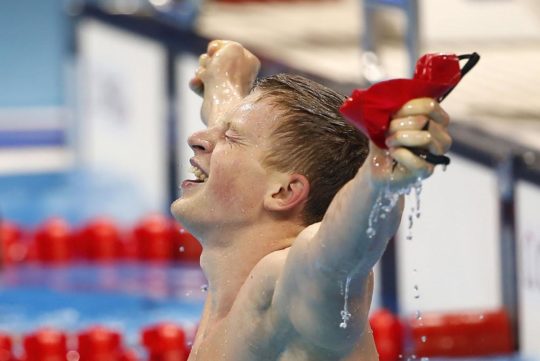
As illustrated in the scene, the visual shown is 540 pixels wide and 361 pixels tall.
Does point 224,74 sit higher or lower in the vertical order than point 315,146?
higher

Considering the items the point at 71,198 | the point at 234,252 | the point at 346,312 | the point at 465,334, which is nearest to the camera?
the point at 346,312

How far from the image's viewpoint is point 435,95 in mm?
1624

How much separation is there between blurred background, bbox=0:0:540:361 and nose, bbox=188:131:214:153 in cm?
37

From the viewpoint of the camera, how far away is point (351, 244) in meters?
1.72

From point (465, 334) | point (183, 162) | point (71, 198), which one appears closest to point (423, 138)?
point (465, 334)

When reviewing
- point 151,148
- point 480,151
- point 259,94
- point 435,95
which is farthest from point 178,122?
point 435,95

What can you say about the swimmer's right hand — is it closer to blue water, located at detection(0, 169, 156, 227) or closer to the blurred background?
the blurred background

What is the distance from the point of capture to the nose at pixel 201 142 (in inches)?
84.4

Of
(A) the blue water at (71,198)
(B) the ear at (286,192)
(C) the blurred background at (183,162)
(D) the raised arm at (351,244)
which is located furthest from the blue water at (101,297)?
(D) the raised arm at (351,244)

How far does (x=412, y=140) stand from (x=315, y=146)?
451 mm

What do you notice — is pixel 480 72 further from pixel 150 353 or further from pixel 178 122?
pixel 150 353

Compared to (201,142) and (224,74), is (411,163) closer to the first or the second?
(201,142)

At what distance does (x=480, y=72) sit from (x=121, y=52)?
2284 mm

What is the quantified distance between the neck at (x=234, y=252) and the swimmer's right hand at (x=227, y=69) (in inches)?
17.1
